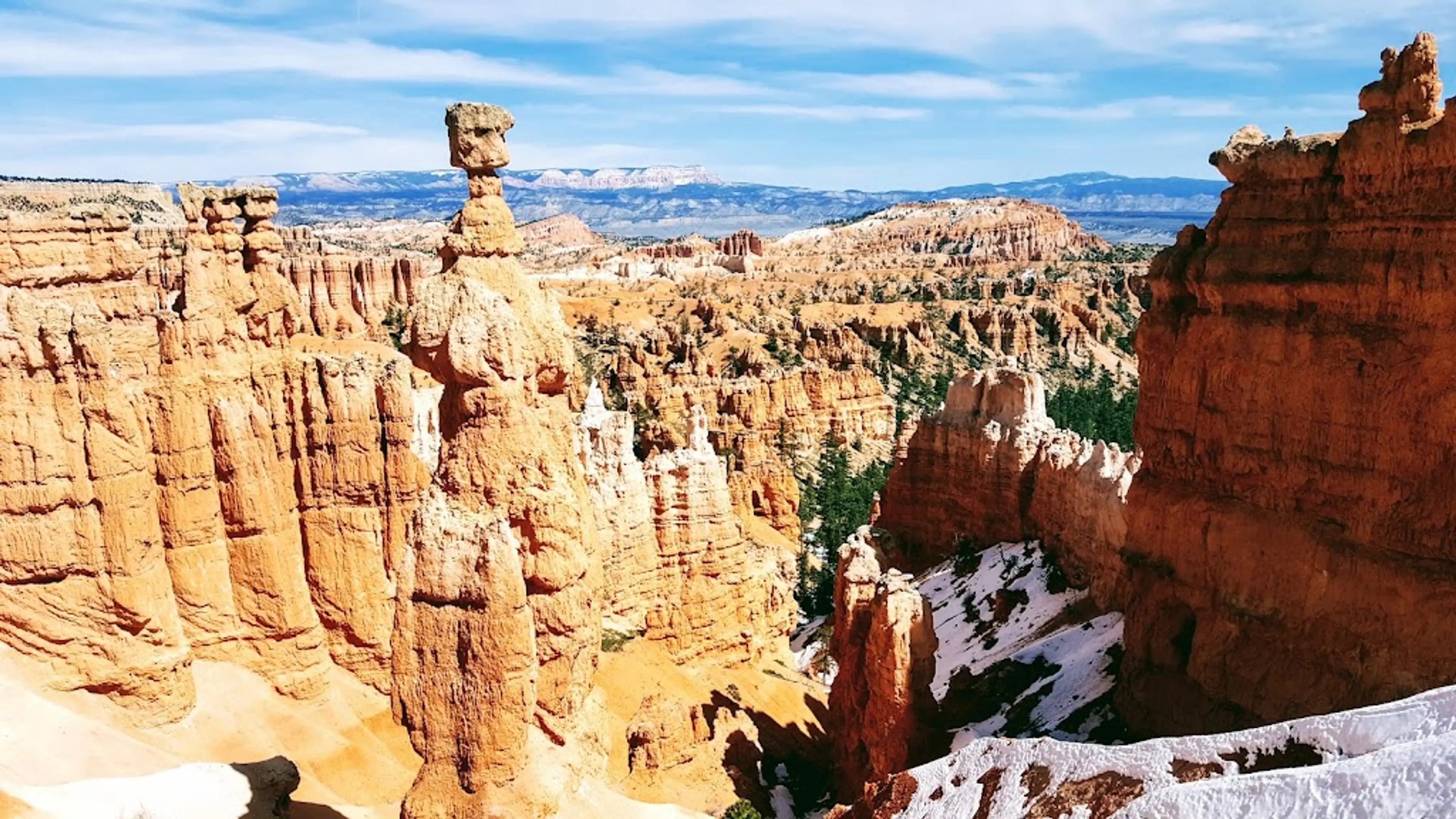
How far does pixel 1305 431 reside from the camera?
1706 cm

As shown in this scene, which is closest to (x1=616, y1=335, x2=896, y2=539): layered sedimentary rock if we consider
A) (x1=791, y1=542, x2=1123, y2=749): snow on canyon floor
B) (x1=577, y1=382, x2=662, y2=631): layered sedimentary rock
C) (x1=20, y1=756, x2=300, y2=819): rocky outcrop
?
(x1=791, y1=542, x2=1123, y2=749): snow on canyon floor

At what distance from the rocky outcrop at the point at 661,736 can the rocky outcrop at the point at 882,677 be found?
12.1 ft

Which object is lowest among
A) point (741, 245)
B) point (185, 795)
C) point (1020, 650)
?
point (1020, 650)

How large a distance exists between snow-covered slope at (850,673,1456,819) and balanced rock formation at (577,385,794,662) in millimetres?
13468

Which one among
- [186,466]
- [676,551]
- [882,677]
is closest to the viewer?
[186,466]

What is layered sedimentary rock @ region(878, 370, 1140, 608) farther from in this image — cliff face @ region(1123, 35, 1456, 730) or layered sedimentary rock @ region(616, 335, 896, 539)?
layered sedimentary rock @ region(616, 335, 896, 539)

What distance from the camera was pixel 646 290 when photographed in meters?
125

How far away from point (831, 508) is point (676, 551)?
2792 cm

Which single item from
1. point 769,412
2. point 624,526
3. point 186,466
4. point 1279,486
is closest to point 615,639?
point 624,526

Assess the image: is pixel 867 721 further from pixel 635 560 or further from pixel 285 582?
pixel 285 582

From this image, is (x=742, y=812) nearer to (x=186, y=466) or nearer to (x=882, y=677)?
(x=882, y=677)

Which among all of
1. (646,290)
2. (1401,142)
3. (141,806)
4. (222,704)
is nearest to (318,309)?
(646,290)

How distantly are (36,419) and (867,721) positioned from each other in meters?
17.4

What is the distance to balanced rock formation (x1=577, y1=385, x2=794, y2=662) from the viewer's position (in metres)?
27.7
